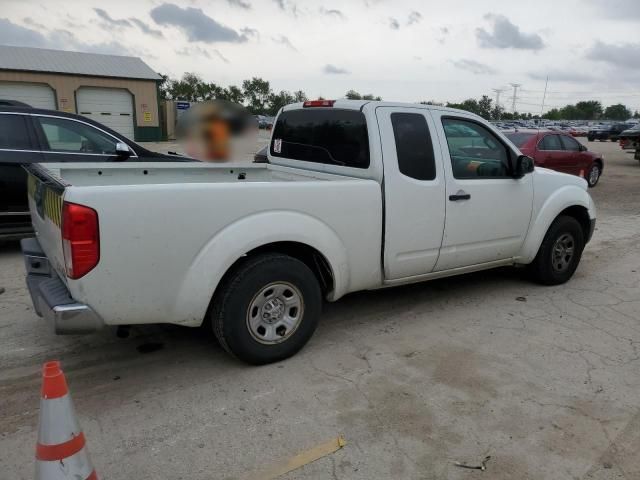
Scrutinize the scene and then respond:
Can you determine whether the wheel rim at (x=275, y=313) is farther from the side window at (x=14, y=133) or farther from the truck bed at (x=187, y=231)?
the side window at (x=14, y=133)

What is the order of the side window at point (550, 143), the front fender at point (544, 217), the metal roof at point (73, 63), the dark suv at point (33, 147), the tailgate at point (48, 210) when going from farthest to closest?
the metal roof at point (73, 63)
the side window at point (550, 143)
the dark suv at point (33, 147)
the front fender at point (544, 217)
the tailgate at point (48, 210)

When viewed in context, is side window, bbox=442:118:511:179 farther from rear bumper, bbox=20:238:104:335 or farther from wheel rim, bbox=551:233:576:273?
rear bumper, bbox=20:238:104:335

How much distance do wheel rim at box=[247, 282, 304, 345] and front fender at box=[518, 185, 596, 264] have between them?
2.61 metres

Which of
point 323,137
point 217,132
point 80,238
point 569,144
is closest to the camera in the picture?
point 80,238

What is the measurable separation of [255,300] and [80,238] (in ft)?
3.69

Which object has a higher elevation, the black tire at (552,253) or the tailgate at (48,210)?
the tailgate at (48,210)

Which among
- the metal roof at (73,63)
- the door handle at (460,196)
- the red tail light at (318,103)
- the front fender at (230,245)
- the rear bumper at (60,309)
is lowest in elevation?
the rear bumper at (60,309)

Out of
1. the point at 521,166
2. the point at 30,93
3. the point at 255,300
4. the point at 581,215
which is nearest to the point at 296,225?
the point at 255,300

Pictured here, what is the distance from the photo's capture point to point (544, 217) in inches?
199

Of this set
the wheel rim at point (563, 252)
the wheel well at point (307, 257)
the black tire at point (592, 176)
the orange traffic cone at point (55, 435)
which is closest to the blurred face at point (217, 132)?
the wheel well at point (307, 257)

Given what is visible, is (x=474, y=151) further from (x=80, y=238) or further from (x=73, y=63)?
(x=73, y=63)

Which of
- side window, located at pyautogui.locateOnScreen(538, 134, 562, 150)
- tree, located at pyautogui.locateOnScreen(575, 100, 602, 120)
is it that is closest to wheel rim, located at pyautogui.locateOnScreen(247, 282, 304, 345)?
side window, located at pyautogui.locateOnScreen(538, 134, 562, 150)

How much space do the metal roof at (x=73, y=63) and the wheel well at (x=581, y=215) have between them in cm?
2761

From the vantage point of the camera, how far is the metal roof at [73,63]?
2655 cm
